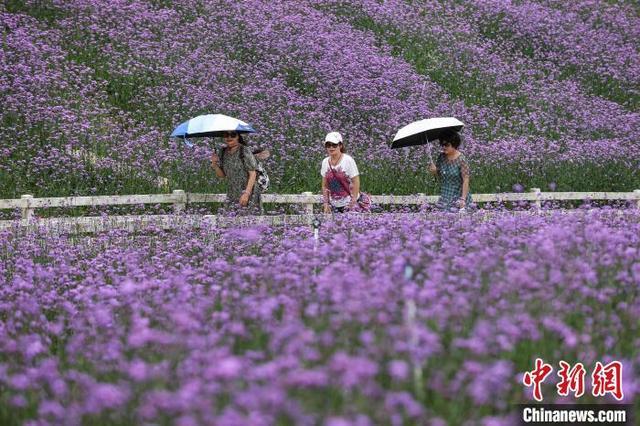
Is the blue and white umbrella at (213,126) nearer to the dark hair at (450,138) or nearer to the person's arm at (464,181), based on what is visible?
the dark hair at (450,138)

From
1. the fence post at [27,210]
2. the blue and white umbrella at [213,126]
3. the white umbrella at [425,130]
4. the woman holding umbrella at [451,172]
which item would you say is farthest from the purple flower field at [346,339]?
the fence post at [27,210]

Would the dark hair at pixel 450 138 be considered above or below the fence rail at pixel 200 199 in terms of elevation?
above

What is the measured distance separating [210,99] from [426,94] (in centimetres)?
614

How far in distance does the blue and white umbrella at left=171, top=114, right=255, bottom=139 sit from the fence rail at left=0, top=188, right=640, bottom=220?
1836 millimetres

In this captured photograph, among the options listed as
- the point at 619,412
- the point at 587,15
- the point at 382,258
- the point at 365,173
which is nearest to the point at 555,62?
the point at 587,15

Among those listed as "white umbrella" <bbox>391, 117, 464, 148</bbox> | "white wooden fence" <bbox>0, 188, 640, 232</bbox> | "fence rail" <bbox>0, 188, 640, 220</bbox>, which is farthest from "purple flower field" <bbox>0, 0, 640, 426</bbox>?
"white umbrella" <bbox>391, 117, 464, 148</bbox>

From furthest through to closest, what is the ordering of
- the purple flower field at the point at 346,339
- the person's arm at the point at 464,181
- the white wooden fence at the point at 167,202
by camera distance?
the white wooden fence at the point at 167,202 < the person's arm at the point at 464,181 < the purple flower field at the point at 346,339

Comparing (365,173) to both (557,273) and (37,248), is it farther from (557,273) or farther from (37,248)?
(557,273)

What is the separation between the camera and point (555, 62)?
28.1 metres

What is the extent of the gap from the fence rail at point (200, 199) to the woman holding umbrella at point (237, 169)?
2.03 metres

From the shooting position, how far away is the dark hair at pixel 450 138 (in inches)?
465

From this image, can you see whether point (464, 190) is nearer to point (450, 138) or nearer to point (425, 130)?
point (450, 138)

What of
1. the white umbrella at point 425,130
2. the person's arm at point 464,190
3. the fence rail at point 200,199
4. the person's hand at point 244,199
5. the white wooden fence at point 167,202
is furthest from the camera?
the fence rail at point 200,199

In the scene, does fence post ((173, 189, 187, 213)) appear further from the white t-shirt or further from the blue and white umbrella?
the white t-shirt
